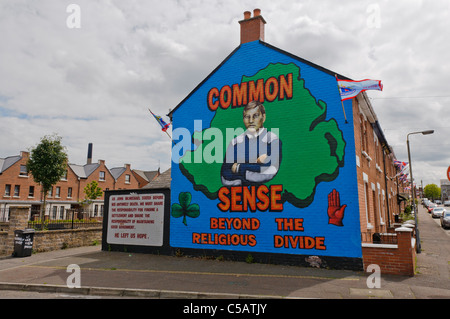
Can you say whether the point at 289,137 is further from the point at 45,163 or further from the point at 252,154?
the point at 45,163

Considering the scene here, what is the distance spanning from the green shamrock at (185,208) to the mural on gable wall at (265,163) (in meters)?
0.05

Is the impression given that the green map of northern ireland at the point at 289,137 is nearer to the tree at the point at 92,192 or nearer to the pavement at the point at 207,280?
the pavement at the point at 207,280

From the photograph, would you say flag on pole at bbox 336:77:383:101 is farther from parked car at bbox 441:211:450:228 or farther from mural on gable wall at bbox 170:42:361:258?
parked car at bbox 441:211:450:228

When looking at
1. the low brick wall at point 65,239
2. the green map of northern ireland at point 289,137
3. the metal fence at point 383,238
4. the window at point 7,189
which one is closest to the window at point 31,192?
the window at point 7,189

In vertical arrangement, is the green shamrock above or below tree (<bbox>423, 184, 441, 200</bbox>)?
below

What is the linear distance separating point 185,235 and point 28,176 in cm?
3520

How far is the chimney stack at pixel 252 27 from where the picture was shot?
45.0 feet

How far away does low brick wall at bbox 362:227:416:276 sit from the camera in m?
9.77

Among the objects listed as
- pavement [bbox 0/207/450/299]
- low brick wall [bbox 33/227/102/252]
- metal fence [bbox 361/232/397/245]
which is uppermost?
metal fence [bbox 361/232/397/245]

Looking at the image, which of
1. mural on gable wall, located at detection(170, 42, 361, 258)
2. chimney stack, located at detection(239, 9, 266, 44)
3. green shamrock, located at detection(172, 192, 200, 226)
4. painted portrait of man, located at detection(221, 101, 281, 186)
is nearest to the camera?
mural on gable wall, located at detection(170, 42, 361, 258)

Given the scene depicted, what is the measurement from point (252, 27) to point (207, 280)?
10.8m

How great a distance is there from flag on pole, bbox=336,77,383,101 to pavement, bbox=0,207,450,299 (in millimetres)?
5996

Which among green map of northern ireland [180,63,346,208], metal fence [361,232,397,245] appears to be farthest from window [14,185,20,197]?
metal fence [361,232,397,245]

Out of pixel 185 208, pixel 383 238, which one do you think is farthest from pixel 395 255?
pixel 185 208
